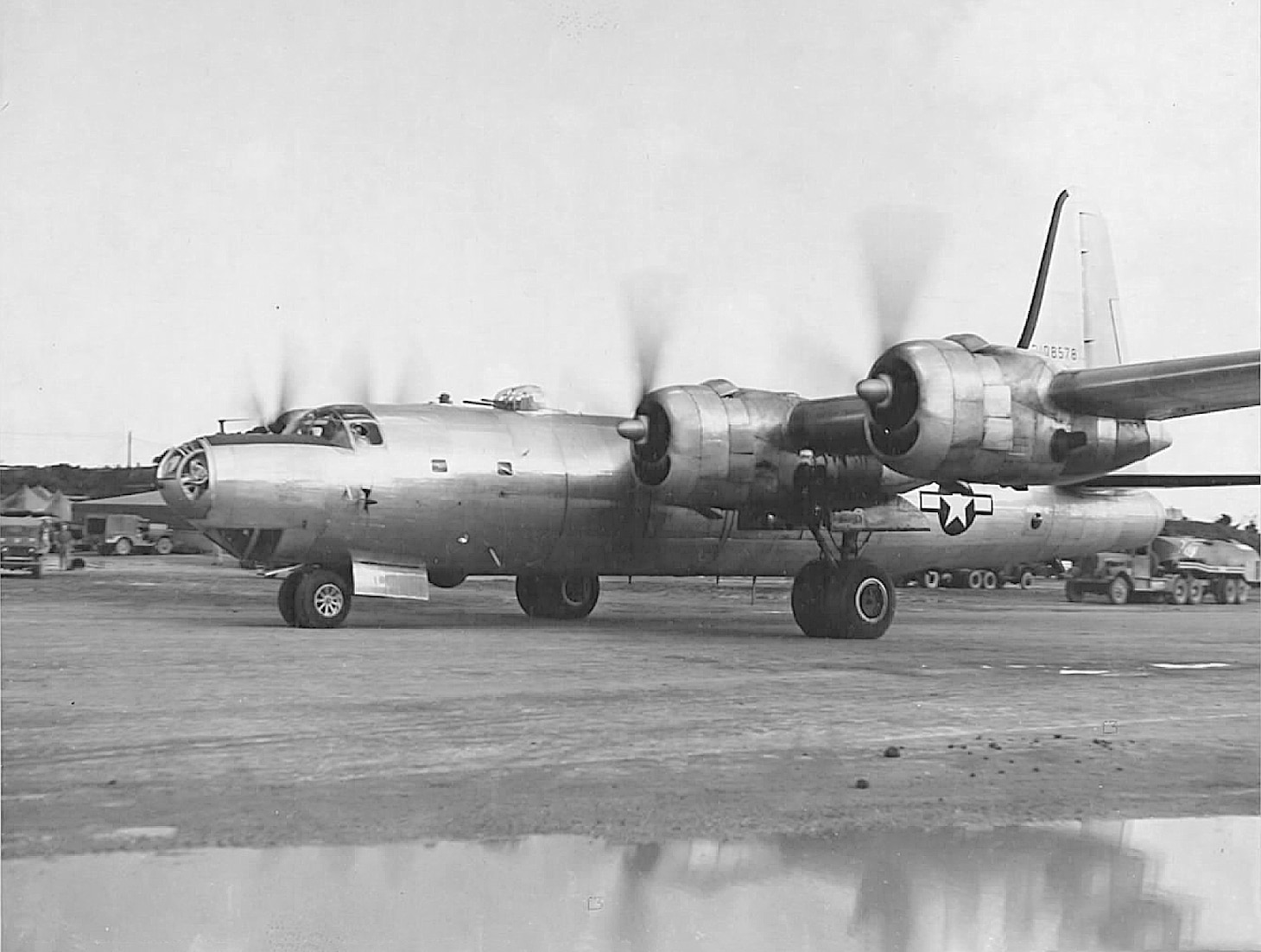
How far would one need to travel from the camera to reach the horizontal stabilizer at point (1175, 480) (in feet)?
61.9

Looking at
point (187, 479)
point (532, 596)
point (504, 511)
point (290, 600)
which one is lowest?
point (532, 596)

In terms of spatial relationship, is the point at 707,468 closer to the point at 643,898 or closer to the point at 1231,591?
the point at 643,898

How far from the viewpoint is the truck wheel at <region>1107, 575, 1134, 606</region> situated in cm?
3052

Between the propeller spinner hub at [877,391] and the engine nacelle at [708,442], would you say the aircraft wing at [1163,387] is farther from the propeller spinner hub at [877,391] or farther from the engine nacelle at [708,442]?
the engine nacelle at [708,442]

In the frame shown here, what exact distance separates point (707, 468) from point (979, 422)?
349 cm

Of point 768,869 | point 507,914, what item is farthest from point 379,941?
point 768,869

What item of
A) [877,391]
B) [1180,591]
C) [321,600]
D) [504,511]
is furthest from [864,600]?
[1180,591]

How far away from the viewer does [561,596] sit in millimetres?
18453

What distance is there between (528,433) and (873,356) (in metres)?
4.53

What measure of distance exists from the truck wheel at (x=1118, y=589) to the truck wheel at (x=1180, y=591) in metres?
0.97

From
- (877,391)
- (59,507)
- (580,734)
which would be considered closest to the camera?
(580,734)

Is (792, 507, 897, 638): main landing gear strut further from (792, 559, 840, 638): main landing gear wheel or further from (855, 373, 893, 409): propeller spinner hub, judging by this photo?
(855, 373, 893, 409): propeller spinner hub

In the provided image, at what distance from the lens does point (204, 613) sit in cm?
1733

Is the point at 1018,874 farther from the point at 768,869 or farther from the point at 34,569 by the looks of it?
the point at 34,569
